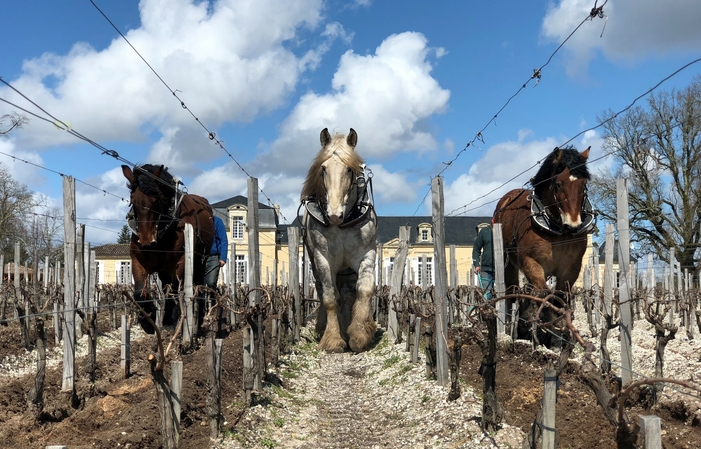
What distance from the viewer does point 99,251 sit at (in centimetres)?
5809

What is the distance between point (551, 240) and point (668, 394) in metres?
2.72

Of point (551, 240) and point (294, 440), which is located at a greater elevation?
point (551, 240)

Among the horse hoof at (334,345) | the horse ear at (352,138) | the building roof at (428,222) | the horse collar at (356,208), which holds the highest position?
the building roof at (428,222)

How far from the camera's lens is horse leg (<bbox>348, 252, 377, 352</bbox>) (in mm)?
9938

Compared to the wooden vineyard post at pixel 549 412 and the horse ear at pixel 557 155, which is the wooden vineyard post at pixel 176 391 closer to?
the wooden vineyard post at pixel 549 412

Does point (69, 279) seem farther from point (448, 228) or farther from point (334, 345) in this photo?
point (448, 228)

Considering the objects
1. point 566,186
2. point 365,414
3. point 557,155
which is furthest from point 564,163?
point 365,414

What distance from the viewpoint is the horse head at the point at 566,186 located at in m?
8.01

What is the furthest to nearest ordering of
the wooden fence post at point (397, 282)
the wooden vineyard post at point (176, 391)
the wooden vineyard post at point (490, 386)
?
the wooden fence post at point (397, 282)
the wooden vineyard post at point (490, 386)
the wooden vineyard post at point (176, 391)

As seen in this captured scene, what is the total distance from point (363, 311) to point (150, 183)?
3.60 m

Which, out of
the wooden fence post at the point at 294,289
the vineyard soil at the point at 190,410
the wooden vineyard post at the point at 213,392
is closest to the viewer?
the vineyard soil at the point at 190,410

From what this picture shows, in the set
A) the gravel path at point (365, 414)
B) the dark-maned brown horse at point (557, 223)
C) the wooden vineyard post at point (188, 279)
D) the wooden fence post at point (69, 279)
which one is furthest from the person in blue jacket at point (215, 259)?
the dark-maned brown horse at point (557, 223)

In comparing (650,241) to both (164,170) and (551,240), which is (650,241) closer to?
(551,240)

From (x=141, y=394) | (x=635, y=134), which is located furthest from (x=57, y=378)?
(x=635, y=134)
